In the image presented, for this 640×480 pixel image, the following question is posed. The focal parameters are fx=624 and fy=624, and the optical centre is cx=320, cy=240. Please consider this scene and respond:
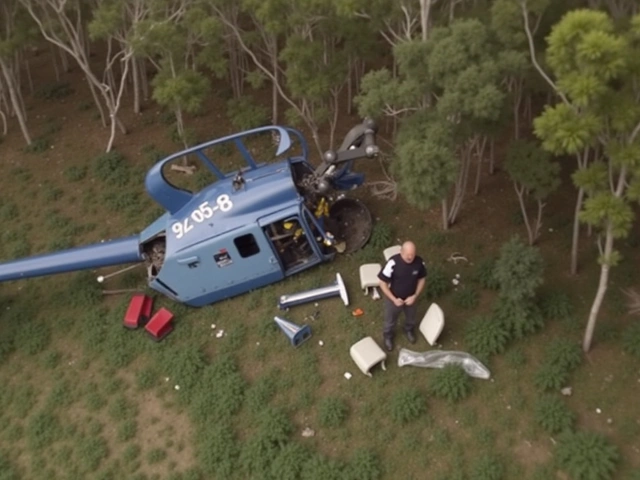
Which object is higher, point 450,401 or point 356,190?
point 356,190

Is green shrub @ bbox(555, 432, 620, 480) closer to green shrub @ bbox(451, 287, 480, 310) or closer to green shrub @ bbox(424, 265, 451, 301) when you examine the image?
green shrub @ bbox(451, 287, 480, 310)

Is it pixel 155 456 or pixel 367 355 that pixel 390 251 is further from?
pixel 155 456

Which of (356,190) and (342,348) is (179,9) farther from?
(342,348)

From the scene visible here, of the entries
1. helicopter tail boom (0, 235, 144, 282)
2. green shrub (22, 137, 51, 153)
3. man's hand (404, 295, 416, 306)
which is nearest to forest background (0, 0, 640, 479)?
helicopter tail boom (0, 235, 144, 282)

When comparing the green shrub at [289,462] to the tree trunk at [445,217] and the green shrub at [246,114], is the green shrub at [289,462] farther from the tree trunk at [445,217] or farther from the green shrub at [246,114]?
the green shrub at [246,114]

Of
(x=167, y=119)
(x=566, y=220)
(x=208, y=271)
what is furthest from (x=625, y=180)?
(x=167, y=119)

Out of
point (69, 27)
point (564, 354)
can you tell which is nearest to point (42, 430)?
point (564, 354)
